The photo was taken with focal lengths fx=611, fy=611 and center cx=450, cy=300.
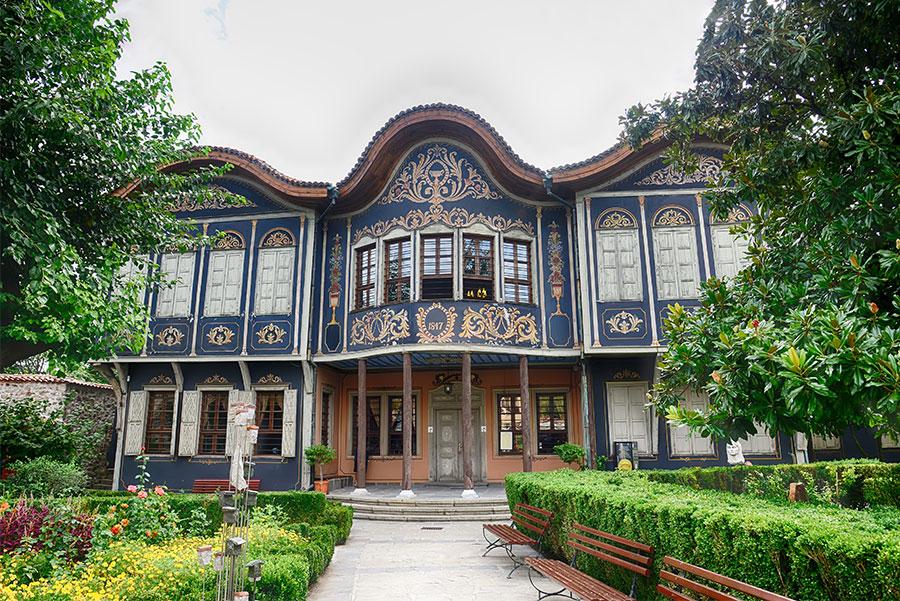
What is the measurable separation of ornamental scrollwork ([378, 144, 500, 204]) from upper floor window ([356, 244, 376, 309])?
1.34m

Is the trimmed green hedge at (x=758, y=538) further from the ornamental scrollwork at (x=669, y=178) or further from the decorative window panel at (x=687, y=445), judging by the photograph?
the ornamental scrollwork at (x=669, y=178)

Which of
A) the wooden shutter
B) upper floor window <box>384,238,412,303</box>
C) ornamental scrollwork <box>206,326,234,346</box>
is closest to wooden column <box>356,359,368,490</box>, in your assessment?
upper floor window <box>384,238,412,303</box>

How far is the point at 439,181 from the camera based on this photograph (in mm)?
14297

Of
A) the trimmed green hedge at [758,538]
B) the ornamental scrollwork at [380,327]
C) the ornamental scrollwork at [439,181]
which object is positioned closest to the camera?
the trimmed green hedge at [758,538]

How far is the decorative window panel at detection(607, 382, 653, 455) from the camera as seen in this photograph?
1392 cm

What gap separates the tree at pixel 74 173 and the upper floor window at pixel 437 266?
5.48m

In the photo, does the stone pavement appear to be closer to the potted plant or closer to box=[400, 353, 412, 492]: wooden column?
box=[400, 353, 412, 492]: wooden column

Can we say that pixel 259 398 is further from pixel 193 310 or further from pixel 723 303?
pixel 723 303

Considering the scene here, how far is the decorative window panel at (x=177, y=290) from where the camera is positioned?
15227mm

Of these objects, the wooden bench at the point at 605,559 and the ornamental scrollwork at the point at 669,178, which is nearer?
the wooden bench at the point at 605,559

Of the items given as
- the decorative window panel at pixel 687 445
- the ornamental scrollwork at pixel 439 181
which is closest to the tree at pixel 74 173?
the ornamental scrollwork at pixel 439 181

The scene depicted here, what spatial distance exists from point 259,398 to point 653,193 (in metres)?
10.6

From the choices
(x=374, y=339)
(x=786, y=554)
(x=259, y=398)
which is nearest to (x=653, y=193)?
(x=374, y=339)

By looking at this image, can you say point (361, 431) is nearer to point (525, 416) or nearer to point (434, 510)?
point (434, 510)
